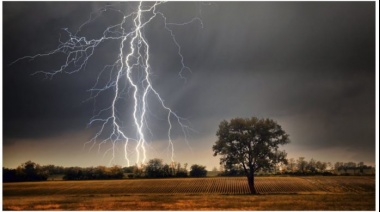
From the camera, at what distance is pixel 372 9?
16094 mm

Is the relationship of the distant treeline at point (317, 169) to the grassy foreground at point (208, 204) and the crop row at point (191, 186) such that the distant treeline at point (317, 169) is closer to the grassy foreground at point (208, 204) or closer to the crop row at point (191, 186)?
the crop row at point (191, 186)

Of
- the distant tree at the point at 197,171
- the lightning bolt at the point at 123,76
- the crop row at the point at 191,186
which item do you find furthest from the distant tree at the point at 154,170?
the lightning bolt at the point at 123,76

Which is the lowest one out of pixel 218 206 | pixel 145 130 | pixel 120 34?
pixel 218 206

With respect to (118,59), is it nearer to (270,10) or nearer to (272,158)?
(270,10)

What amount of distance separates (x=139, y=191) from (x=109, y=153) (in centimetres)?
504

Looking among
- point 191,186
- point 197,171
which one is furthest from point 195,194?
point 197,171

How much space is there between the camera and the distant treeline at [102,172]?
21789 millimetres

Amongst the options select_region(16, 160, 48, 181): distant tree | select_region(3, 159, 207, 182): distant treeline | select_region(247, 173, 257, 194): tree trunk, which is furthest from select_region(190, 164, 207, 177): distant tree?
select_region(16, 160, 48, 181): distant tree

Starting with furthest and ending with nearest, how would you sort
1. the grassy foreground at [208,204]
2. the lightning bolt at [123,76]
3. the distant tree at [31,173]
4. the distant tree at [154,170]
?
the distant tree at [31,173]
the distant tree at [154,170]
the lightning bolt at [123,76]
the grassy foreground at [208,204]

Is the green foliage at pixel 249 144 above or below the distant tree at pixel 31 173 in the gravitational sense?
above

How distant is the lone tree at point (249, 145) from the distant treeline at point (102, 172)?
3.65 meters

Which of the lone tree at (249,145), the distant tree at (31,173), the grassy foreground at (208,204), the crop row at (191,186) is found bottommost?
the grassy foreground at (208,204)

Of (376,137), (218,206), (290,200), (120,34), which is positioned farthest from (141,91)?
(376,137)

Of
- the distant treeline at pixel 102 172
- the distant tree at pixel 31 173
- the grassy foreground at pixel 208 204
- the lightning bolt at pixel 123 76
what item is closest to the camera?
the grassy foreground at pixel 208 204
